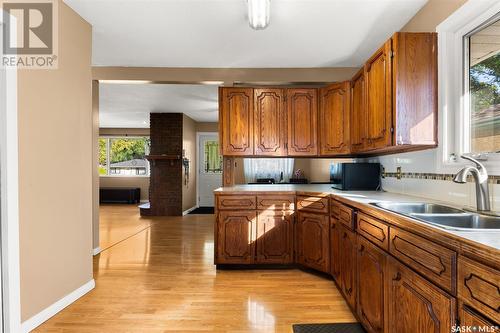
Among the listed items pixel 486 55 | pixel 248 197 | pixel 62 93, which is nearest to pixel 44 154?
pixel 62 93

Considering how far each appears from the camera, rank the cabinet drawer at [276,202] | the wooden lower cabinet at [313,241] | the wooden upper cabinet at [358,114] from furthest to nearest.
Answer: the cabinet drawer at [276,202] < the wooden lower cabinet at [313,241] < the wooden upper cabinet at [358,114]

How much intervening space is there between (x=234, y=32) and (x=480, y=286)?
106 inches

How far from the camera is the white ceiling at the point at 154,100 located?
4684 millimetres

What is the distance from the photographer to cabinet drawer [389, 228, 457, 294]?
3.39 feet

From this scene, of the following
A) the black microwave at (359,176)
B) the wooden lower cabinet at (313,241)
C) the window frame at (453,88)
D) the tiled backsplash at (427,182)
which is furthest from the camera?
the black microwave at (359,176)

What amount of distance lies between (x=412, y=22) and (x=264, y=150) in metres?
1.94

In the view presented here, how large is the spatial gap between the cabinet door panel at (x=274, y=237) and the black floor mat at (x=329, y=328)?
109cm

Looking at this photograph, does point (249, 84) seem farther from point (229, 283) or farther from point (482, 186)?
point (482, 186)

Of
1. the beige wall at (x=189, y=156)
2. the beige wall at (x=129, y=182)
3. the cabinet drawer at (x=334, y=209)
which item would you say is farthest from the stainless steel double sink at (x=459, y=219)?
the beige wall at (x=129, y=182)

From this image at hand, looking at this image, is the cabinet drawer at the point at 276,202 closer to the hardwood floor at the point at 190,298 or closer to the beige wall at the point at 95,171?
the hardwood floor at the point at 190,298

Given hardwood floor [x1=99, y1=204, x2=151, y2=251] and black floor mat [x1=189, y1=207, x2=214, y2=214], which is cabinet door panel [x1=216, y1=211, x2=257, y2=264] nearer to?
hardwood floor [x1=99, y1=204, x2=151, y2=251]

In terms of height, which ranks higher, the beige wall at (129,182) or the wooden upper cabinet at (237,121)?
the wooden upper cabinet at (237,121)

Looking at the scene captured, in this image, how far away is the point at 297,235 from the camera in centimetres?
309

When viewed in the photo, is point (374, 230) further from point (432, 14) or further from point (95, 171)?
point (95, 171)
